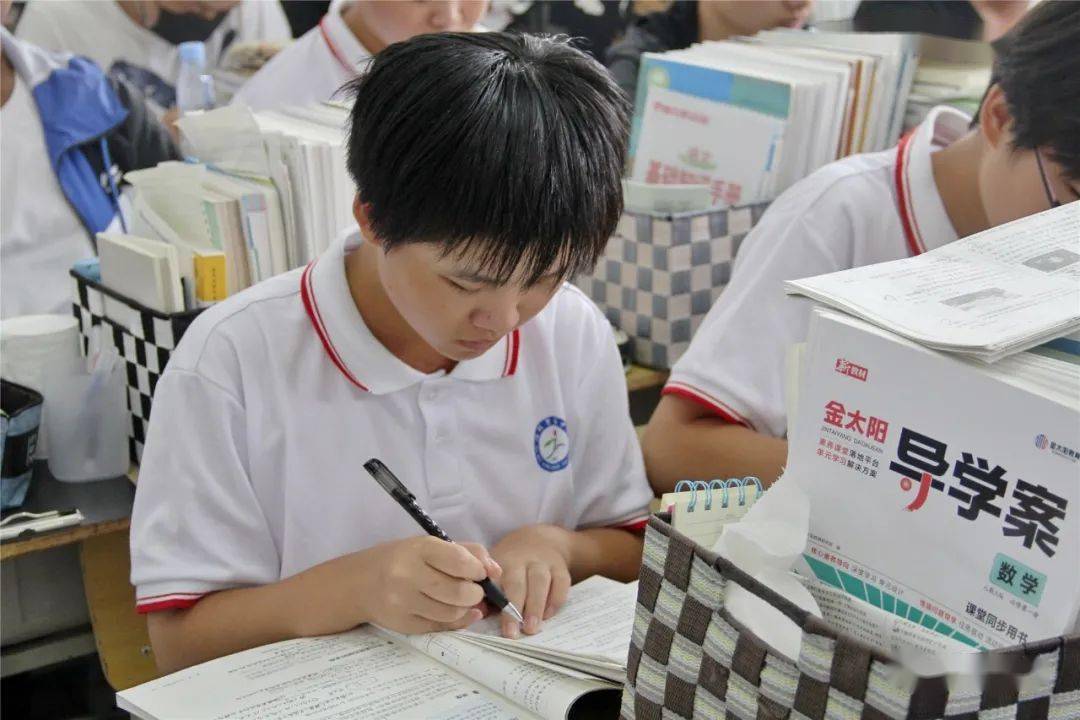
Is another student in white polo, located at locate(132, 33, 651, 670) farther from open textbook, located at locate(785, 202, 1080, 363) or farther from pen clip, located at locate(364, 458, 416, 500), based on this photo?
open textbook, located at locate(785, 202, 1080, 363)

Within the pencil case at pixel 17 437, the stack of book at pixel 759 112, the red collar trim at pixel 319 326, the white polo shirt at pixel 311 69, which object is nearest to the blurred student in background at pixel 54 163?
the white polo shirt at pixel 311 69

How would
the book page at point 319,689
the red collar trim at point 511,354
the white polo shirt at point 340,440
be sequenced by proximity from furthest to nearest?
the red collar trim at point 511,354 → the white polo shirt at point 340,440 → the book page at point 319,689

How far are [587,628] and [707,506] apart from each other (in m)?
0.34

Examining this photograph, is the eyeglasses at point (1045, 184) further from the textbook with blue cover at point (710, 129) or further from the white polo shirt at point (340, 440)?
the textbook with blue cover at point (710, 129)

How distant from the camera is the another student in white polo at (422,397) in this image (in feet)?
3.51

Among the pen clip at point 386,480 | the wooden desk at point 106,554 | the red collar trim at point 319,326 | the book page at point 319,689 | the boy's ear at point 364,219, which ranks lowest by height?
the wooden desk at point 106,554

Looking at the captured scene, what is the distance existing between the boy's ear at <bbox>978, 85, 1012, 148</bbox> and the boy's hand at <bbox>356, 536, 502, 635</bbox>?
32.0 inches

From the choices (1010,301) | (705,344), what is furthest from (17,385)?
(1010,301)

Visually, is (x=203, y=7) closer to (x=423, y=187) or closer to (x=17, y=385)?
(x=17, y=385)

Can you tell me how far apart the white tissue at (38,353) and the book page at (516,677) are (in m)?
0.89

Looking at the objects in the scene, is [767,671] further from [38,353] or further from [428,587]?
[38,353]

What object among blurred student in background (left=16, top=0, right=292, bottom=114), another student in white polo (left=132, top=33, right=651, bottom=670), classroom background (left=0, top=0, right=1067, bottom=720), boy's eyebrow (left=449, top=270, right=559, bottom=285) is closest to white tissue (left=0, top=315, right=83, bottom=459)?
classroom background (left=0, top=0, right=1067, bottom=720)

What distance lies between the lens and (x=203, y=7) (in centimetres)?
370

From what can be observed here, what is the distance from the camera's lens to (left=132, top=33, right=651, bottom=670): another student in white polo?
1070 millimetres
